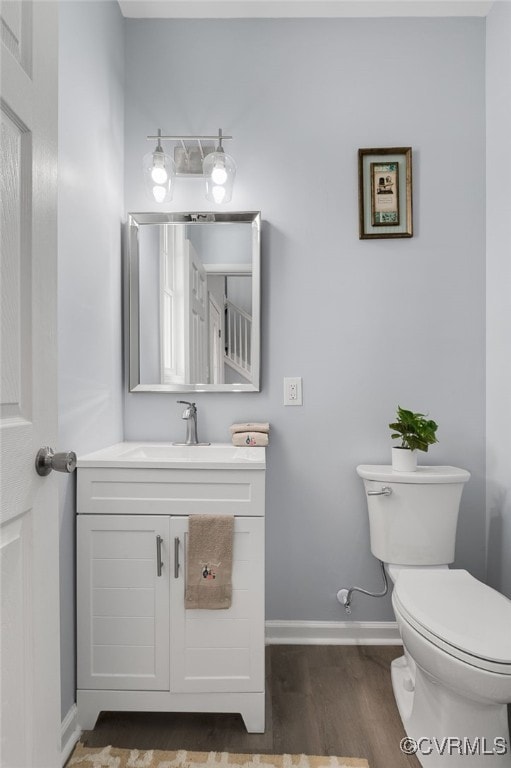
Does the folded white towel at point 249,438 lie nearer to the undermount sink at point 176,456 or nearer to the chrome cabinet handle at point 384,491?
the undermount sink at point 176,456

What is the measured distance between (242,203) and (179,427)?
1009 millimetres

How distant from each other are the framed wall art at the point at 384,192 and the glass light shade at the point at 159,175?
800 mm

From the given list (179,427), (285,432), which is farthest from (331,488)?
(179,427)

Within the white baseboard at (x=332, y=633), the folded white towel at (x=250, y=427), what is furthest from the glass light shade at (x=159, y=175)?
the white baseboard at (x=332, y=633)

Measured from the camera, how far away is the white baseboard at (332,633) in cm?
209

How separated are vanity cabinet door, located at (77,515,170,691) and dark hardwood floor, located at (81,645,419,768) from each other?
0.50 ft

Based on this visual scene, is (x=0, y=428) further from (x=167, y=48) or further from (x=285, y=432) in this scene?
(x=167, y=48)

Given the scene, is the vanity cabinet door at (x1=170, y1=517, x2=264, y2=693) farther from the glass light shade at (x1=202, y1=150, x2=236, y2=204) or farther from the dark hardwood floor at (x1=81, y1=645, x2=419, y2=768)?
the glass light shade at (x1=202, y1=150, x2=236, y2=204)

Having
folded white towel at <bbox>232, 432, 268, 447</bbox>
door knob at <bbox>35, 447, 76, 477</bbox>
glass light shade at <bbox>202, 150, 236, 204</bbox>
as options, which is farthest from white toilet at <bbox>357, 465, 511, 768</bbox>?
glass light shade at <bbox>202, 150, 236, 204</bbox>

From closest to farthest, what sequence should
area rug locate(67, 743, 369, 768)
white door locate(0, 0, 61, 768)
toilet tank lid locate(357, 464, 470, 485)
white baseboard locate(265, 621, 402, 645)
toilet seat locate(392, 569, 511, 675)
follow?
white door locate(0, 0, 61, 768)
toilet seat locate(392, 569, 511, 675)
area rug locate(67, 743, 369, 768)
toilet tank lid locate(357, 464, 470, 485)
white baseboard locate(265, 621, 402, 645)

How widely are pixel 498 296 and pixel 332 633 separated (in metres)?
1.57

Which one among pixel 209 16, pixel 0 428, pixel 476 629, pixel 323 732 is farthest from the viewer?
pixel 209 16

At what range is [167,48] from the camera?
2121 mm

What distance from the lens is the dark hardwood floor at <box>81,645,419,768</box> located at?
1495 mm
